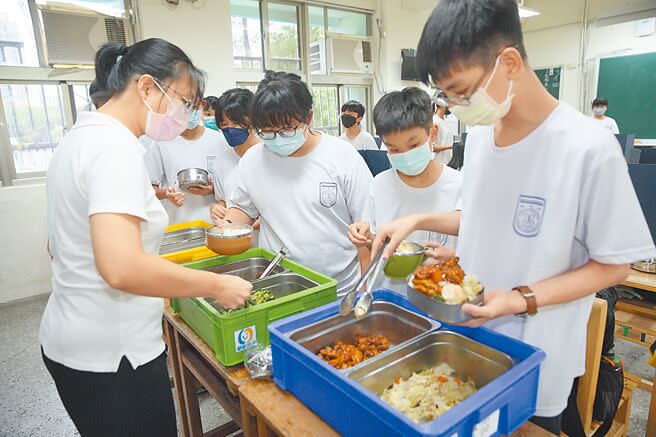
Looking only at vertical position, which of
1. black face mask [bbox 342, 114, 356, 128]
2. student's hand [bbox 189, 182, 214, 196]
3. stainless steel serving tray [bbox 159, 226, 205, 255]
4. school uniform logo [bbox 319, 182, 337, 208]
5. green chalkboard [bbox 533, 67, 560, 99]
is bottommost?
stainless steel serving tray [bbox 159, 226, 205, 255]

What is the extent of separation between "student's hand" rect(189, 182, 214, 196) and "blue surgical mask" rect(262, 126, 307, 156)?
3.05ft

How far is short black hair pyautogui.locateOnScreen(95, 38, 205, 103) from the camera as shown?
1069 millimetres

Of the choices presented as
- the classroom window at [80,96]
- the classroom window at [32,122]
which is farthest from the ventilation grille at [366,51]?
the classroom window at [32,122]

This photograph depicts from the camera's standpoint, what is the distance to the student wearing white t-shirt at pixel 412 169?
4.81ft

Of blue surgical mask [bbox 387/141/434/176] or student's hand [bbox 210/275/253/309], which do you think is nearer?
student's hand [bbox 210/275/253/309]

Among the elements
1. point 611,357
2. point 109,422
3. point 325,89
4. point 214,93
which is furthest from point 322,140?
point 325,89

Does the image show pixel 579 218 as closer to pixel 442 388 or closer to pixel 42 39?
pixel 442 388

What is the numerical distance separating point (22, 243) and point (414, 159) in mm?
4037

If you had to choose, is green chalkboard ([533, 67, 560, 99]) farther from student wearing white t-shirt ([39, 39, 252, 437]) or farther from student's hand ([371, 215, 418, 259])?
student wearing white t-shirt ([39, 39, 252, 437])

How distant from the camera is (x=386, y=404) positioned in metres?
0.72

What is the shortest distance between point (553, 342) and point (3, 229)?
4.52 m

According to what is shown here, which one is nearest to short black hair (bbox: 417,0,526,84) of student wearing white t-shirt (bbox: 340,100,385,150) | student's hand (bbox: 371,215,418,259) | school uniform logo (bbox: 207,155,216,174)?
student's hand (bbox: 371,215,418,259)

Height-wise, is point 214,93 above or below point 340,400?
above

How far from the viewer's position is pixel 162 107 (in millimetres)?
1114
